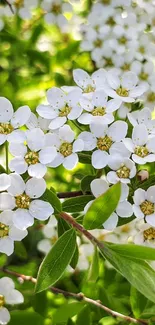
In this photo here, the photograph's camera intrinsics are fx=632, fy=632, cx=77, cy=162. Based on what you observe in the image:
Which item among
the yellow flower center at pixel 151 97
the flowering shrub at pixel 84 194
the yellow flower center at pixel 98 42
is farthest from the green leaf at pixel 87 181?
the yellow flower center at pixel 98 42

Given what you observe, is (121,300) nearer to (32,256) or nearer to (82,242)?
(82,242)

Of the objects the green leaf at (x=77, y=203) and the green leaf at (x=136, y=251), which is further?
the green leaf at (x=77, y=203)

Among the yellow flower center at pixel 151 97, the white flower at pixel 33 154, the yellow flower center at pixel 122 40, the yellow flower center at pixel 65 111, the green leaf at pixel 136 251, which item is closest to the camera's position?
the green leaf at pixel 136 251

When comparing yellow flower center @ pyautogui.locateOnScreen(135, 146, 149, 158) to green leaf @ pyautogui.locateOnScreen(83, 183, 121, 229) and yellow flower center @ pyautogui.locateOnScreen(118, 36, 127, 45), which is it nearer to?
green leaf @ pyautogui.locateOnScreen(83, 183, 121, 229)

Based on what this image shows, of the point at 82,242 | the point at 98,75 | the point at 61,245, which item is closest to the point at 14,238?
the point at 61,245

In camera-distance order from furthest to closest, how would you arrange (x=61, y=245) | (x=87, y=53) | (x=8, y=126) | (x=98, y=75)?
(x=87, y=53) → (x=98, y=75) → (x=8, y=126) → (x=61, y=245)

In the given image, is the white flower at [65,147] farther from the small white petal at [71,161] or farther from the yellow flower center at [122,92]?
the yellow flower center at [122,92]

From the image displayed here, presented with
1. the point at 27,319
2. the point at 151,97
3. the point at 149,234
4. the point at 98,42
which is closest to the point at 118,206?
the point at 149,234
